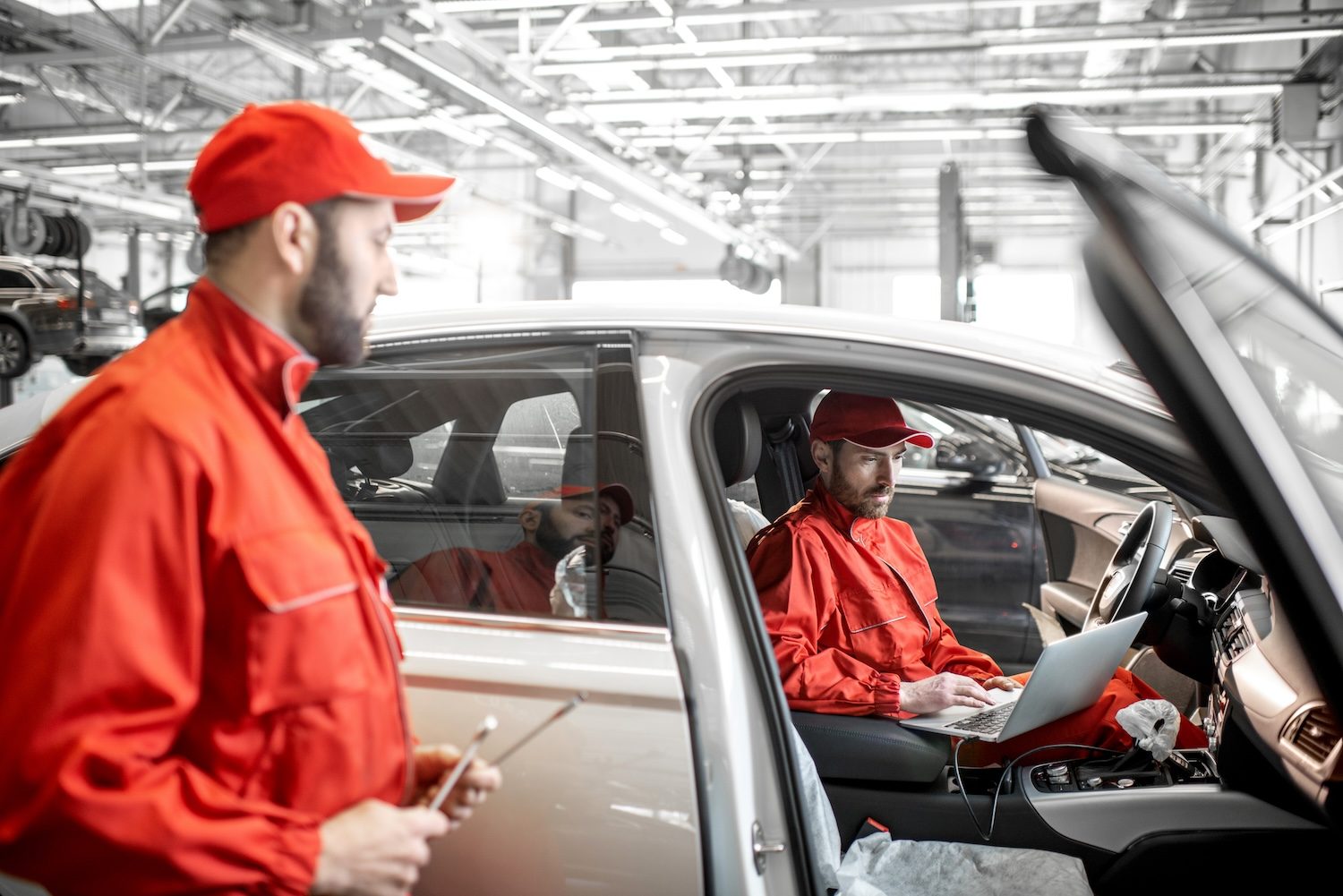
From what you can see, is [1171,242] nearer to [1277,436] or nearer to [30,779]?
[1277,436]

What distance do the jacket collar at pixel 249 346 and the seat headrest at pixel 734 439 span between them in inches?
49.5

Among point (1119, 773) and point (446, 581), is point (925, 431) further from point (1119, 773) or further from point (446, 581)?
point (446, 581)

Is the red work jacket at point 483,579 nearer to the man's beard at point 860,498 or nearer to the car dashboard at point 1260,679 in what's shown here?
the car dashboard at point 1260,679

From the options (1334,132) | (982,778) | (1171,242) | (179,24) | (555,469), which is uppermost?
(179,24)

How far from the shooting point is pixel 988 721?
244 cm

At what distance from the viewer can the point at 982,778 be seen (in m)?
2.56

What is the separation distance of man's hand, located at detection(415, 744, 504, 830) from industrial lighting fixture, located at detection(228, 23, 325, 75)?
927cm

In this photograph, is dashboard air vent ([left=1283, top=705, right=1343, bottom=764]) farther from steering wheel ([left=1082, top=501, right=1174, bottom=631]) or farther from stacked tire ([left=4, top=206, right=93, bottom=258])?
stacked tire ([left=4, top=206, right=93, bottom=258])

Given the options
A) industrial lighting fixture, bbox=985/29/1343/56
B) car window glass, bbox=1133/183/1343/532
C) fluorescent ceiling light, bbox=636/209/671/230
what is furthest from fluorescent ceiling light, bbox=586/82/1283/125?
car window glass, bbox=1133/183/1343/532

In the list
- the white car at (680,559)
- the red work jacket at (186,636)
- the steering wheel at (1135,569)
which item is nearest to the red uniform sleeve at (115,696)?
the red work jacket at (186,636)

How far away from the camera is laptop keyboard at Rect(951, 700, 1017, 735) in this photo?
2.36 meters

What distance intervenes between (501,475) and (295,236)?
0.81 m

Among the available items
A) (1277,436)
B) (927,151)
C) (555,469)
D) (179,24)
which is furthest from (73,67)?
(1277,436)

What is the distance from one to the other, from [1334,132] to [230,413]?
1339 cm
